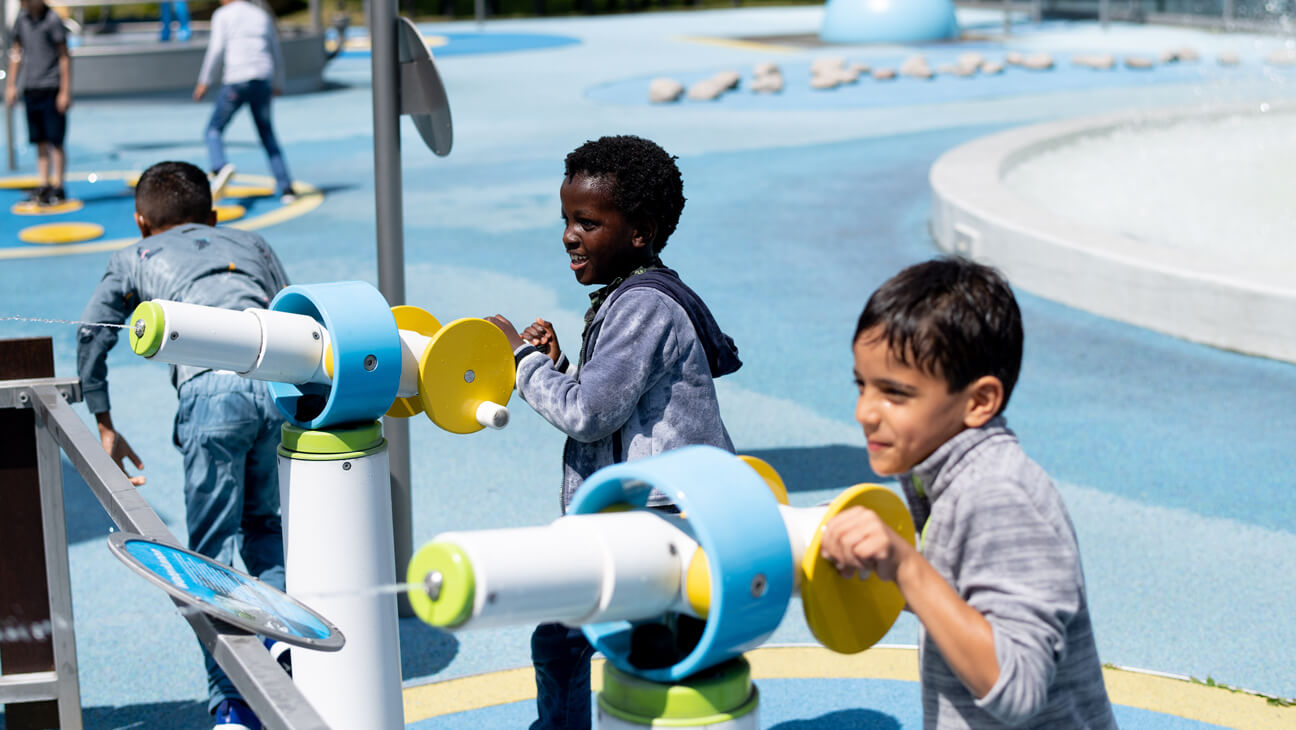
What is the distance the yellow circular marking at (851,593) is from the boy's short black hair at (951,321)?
192 millimetres

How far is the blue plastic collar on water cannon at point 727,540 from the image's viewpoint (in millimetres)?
1711

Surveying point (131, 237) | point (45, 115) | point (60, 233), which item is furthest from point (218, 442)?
point (45, 115)

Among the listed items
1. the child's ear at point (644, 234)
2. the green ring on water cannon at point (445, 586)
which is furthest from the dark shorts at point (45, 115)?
the green ring on water cannon at point (445, 586)

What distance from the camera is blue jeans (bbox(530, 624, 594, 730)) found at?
3.04 metres

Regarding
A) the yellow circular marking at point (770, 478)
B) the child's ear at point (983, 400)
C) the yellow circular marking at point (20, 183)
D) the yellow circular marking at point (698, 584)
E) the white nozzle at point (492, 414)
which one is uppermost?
the child's ear at point (983, 400)

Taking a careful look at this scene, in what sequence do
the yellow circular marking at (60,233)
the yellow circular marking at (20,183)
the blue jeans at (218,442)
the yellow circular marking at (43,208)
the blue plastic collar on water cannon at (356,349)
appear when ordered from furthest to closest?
the yellow circular marking at (20,183) < the yellow circular marking at (43,208) < the yellow circular marking at (60,233) < the blue jeans at (218,442) < the blue plastic collar on water cannon at (356,349)

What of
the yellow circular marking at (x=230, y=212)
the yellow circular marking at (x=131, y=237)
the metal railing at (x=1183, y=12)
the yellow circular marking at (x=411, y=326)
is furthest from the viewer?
the metal railing at (x=1183, y=12)

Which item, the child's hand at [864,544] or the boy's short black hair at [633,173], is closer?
the child's hand at [864,544]

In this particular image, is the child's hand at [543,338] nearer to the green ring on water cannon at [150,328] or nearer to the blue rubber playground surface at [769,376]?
Result: the green ring on water cannon at [150,328]

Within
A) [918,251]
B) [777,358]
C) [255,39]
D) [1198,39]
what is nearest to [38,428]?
[777,358]

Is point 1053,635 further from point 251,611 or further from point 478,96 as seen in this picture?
point 478,96

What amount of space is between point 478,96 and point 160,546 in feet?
58.4

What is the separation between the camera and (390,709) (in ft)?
9.49

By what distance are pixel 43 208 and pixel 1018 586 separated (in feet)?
37.3
